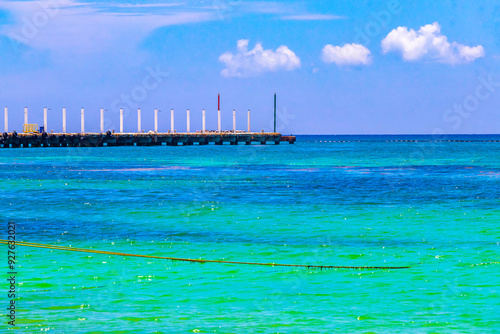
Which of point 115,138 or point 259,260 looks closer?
point 259,260

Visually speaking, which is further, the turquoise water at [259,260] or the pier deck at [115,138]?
the pier deck at [115,138]

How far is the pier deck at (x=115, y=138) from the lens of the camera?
135 metres

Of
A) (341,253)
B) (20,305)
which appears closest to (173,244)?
(341,253)

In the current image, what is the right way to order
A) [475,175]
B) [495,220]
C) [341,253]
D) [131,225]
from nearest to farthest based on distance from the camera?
[341,253], [131,225], [495,220], [475,175]

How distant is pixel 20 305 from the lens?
A: 14.0 metres

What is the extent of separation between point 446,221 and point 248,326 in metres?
16.5

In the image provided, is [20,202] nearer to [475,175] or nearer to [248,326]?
[248,326]

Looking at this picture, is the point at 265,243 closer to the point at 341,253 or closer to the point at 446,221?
the point at 341,253

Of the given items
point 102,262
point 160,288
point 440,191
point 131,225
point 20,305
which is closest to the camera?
point 20,305

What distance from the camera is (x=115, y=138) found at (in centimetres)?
15288

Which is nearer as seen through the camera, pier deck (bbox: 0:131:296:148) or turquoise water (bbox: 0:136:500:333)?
turquoise water (bbox: 0:136:500:333)

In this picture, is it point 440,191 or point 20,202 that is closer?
point 20,202

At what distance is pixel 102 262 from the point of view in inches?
728

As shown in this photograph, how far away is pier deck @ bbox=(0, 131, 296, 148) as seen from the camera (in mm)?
135375
